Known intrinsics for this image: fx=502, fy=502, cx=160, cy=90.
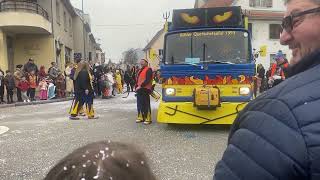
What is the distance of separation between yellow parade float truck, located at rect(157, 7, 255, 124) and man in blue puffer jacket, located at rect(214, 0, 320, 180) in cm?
877

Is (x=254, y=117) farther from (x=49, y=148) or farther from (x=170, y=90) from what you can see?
(x=170, y=90)

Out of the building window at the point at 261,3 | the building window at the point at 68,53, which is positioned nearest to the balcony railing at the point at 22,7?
the building window at the point at 68,53

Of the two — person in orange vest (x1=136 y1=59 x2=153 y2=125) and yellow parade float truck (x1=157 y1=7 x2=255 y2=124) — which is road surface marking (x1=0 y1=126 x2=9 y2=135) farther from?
yellow parade float truck (x1=157 y1=7 x2=255 y2=124)

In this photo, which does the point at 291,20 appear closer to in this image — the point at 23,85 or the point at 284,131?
the point at 284,131

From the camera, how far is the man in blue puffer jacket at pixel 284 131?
5.12 feet

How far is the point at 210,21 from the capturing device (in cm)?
1173

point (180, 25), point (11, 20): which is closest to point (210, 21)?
point (180, 25)

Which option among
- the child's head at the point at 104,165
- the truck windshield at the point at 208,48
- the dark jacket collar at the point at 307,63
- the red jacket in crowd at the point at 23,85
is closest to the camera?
the child's head at the point at 104,165

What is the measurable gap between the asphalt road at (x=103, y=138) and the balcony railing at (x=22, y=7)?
1359 centimetres

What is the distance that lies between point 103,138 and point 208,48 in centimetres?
313

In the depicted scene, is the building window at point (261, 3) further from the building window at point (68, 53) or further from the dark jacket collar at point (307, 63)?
the dark jacket collar at point (307, 63)

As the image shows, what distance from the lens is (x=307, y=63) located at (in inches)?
72.8

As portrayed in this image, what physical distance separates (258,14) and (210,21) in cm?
3549

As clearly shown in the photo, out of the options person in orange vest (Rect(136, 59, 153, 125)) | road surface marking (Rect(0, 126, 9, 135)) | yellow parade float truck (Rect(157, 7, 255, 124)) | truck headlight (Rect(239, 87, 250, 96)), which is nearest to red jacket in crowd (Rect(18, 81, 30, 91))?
road surface marking (Rect(0, 126, 9, 135))
